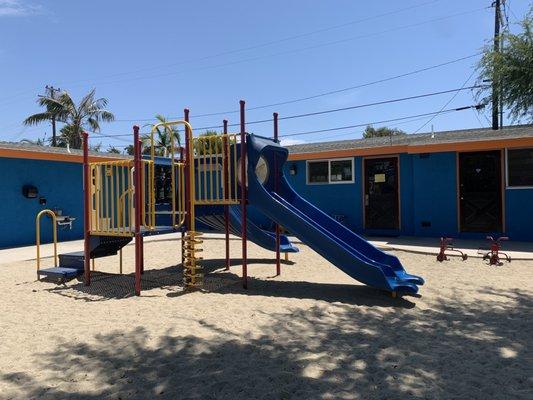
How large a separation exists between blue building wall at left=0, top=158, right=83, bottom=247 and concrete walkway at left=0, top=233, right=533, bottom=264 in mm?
692

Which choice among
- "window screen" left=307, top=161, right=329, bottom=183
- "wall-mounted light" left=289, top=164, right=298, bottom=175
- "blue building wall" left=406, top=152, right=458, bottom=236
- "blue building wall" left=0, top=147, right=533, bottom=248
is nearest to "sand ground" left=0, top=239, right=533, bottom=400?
"blue building wall" left=0, top=147, right=533, bottom=248

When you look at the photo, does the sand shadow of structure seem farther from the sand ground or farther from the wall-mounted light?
the wall-mounted light

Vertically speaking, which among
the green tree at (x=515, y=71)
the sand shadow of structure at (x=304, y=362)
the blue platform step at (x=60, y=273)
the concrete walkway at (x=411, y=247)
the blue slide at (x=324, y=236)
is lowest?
the sand shadow of structure at (x=304, y=362)

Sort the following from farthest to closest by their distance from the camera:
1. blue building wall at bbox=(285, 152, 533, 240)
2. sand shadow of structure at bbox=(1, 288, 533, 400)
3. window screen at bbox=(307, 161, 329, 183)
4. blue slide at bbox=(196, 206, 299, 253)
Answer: window screen at bbox=(307, 161, 329, 183), blue building wall at bbox=(285, 152, 533, 240), blue slide at bbox=(196, 206, 299, 253), sand shadow of structure at bbox=(1, 288, 533, 400)

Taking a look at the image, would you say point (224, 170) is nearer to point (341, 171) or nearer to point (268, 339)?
point (268, 339)

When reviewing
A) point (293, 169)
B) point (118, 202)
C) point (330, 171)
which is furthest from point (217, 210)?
point (293, 169)

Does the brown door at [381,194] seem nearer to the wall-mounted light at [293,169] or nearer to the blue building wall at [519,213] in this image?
the wall-mounted light at [293,169]

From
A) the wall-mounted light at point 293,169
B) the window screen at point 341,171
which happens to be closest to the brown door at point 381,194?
the window screen at point 341,171

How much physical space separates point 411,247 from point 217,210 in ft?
17.1

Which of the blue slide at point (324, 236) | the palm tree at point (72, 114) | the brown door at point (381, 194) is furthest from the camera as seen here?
the palm tree at point (72, 114)

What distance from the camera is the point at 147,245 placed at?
13.0 meters

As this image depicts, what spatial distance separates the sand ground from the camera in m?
3.42

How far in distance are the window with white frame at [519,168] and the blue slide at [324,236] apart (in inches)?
281

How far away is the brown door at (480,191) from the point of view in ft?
40.9
